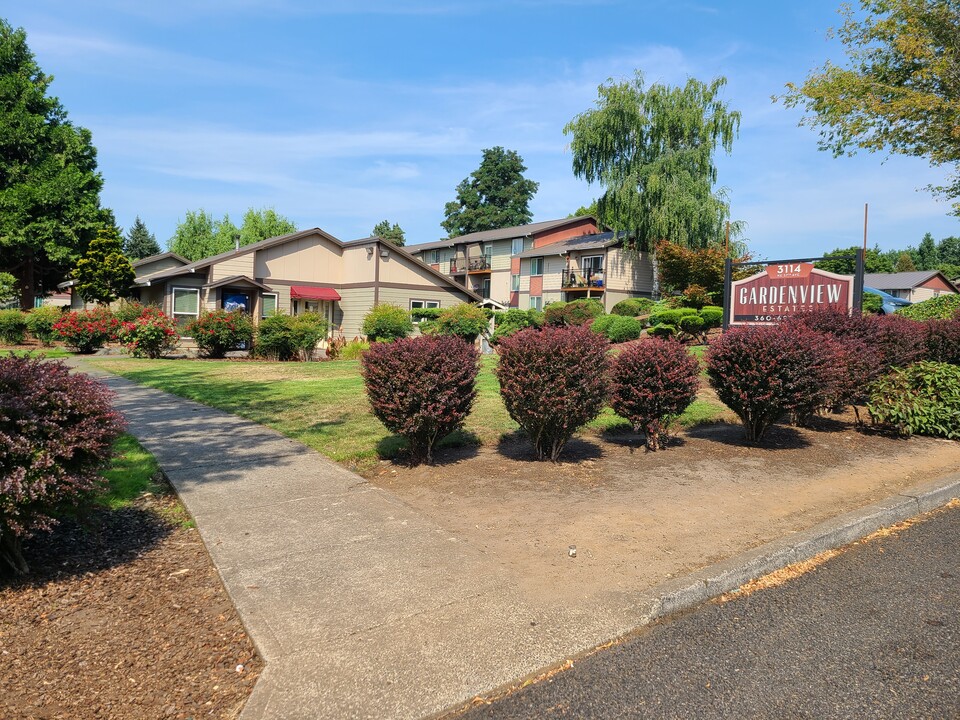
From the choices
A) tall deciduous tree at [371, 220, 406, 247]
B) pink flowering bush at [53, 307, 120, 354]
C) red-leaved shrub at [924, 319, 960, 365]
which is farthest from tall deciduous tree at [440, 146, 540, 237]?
red-leaved shrub at [924, 319, 960, 365]

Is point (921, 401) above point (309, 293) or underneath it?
underneath

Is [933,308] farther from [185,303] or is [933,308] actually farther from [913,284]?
[913,284]

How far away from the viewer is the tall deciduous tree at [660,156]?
1446 inches

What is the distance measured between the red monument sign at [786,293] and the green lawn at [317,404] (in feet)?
6.01

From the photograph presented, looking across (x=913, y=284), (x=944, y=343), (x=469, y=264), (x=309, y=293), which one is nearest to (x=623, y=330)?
(x=309, y=293)

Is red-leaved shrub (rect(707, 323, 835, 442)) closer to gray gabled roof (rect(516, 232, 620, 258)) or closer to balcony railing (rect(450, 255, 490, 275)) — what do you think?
gray gabled roof (rect(516, 232, 620, 258))

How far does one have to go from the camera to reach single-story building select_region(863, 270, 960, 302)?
4941 centimetres

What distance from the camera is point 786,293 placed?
1105 centimetres

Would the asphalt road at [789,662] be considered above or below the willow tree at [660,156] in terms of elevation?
below

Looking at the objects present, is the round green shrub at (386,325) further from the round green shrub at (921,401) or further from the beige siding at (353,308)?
the round green shrub at (921,401)

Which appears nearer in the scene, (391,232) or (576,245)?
(576,245)

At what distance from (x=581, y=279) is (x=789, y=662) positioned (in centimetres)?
4162

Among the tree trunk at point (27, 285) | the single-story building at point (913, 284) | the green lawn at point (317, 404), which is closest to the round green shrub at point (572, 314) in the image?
the green lawn at point (317, 404)

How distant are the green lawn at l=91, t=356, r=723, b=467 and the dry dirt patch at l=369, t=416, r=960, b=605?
2.52 feet
